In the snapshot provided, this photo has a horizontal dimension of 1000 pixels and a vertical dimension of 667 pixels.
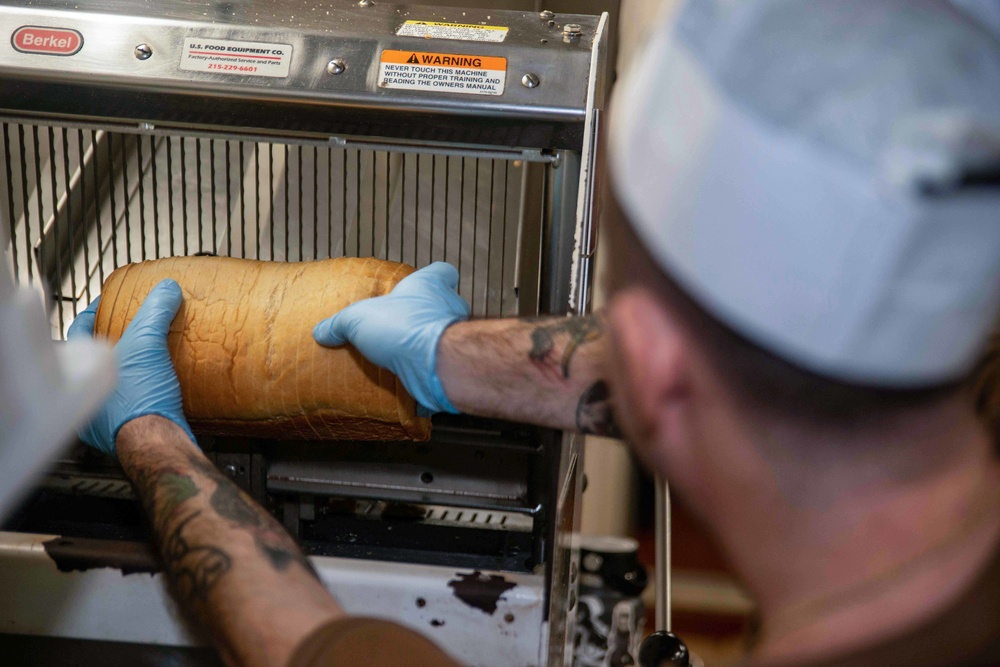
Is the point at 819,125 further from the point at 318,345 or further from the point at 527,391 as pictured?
the point at 318,345

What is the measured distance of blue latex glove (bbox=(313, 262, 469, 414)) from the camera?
1.28 m

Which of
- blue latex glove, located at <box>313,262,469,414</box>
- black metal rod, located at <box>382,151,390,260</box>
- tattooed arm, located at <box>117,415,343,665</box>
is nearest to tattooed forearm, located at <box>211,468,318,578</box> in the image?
tattooed arm, located at <box>117,415,343,665</box>

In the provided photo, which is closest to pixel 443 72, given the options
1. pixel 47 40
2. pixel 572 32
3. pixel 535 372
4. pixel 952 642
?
pixel 572 32

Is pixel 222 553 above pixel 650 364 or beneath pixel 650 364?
beneath

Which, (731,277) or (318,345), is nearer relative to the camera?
(731,277)

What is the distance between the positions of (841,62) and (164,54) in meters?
1.05

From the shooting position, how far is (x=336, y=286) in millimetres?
1369

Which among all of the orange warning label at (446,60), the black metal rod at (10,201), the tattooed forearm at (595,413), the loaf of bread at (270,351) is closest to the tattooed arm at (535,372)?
the tattooed forearm at (595,413)

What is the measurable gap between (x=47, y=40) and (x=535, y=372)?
0.87 metres

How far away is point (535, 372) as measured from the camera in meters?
1.29

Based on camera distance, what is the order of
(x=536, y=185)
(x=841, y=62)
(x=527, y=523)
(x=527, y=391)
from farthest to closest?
1. (x=536, y=185)
2. (x=527, y=523)
3. (x=527, y=391)
4. (x=841, y=62)

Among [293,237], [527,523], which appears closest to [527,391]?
[527,523]

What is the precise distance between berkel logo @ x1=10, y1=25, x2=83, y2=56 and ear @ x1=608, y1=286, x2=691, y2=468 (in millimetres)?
1001

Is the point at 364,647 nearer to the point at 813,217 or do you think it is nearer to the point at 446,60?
the point at 813,217
